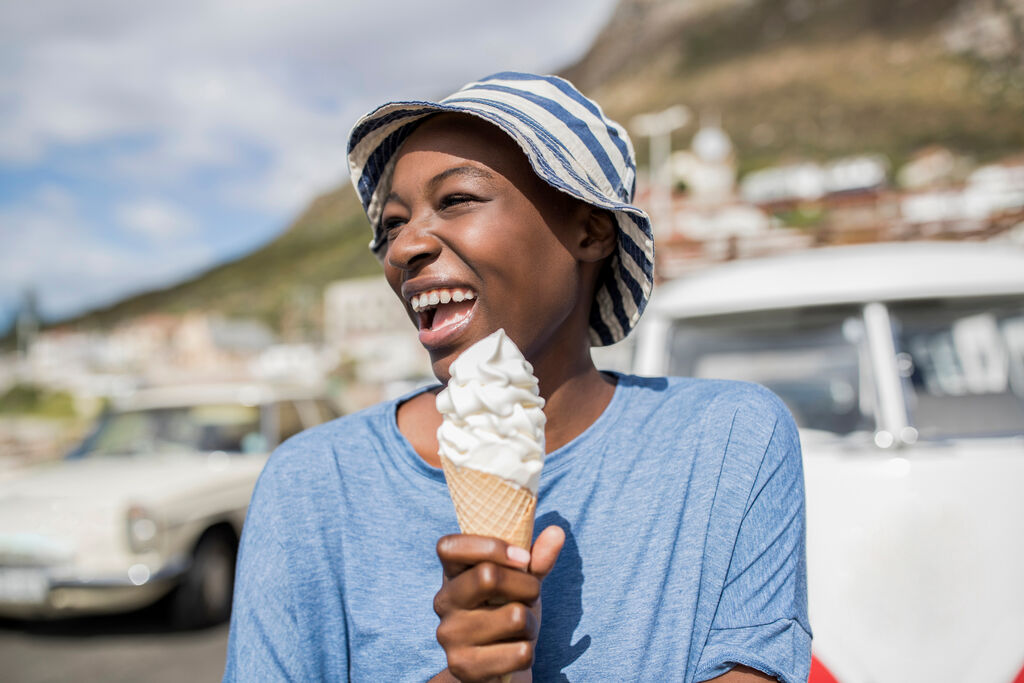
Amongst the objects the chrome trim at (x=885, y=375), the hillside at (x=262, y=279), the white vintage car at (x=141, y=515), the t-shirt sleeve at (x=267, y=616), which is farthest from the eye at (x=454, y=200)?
the hillside at (x=262, y=279)

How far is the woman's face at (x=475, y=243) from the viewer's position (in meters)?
1.35

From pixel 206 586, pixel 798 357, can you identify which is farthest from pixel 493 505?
pixel 206 586

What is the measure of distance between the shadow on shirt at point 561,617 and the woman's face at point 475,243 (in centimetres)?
37

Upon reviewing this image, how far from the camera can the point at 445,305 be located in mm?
1386

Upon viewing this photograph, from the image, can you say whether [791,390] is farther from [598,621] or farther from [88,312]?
[88,312]

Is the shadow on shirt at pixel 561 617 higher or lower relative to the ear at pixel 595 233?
lower

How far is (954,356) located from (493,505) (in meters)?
3.27

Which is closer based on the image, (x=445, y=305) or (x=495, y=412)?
(x=495, y=412)

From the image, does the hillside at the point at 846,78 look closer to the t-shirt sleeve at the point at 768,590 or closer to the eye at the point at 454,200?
the t-shirt sleeve at the point at 768,590

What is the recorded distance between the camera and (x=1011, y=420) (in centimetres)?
317

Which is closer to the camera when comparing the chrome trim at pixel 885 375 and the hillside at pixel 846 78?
the chrome trim at pixel 885 375

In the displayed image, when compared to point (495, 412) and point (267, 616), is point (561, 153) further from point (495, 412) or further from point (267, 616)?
point (267, 616)

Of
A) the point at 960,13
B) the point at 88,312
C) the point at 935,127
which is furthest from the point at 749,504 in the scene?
the point at 88,312

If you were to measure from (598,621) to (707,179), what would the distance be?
331 ft
